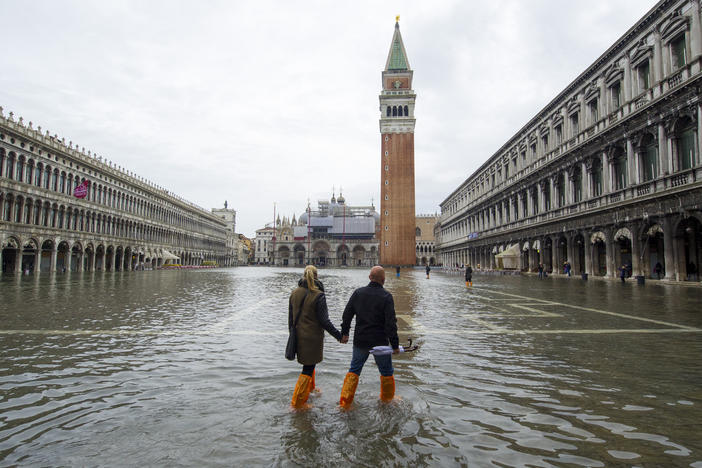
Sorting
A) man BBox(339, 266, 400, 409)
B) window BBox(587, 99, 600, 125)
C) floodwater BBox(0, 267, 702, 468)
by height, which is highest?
window BBox(587, 99, 600, 125)

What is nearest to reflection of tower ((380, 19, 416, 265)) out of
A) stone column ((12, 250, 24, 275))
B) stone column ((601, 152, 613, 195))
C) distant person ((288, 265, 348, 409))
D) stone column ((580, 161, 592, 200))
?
stone column ((580, 161, 592, 200))

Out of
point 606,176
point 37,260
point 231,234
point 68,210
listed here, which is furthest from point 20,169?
point 231,234

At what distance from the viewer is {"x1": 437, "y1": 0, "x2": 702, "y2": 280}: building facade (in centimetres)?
2230

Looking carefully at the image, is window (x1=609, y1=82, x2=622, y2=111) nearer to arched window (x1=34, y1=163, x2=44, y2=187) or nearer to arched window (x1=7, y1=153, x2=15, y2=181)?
arched window (x1=7, y1=153, x2=15, y2=181)

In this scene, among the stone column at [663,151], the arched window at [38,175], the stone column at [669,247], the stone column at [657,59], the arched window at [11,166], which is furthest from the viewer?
the arched window at [38,175]

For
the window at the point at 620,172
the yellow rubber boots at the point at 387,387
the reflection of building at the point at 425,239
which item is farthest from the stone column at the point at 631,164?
the reflection of building at the point at 425,239

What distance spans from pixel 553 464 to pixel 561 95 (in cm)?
3822

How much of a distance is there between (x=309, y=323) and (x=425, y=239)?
410 feet

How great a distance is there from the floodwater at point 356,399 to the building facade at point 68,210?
38.9 meters

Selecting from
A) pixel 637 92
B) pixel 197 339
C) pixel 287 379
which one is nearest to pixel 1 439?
pixel 287 379

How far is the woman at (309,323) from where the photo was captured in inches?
194

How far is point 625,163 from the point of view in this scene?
2742 cm

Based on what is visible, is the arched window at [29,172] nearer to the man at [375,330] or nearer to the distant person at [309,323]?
the distant person at [309,323]

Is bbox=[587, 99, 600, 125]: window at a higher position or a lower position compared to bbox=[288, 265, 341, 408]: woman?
higher
